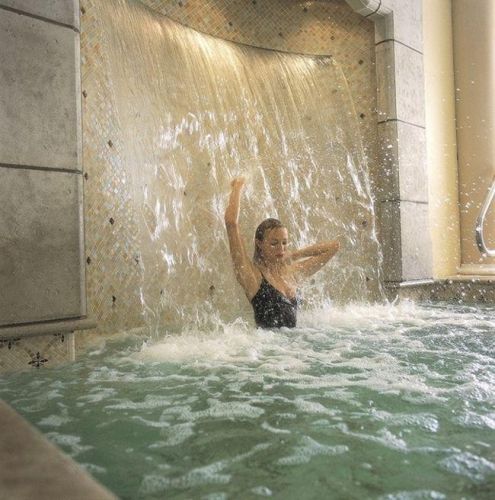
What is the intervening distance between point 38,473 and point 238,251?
260cm

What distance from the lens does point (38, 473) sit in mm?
1384

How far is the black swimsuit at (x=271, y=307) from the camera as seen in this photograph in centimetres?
400

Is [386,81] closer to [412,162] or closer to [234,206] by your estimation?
[412,162]

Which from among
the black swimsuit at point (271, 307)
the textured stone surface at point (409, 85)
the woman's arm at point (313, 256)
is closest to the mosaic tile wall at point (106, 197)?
the black swimsuit at point (271, 307)

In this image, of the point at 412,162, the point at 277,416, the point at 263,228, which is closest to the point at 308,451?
the point at 277,416

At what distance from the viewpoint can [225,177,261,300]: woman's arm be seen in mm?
3889

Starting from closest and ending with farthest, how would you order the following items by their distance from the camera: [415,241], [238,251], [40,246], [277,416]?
[277,416]
[40,246]
[238,251]
[415,241]

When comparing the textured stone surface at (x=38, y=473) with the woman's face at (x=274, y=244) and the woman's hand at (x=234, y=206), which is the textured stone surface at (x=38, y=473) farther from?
the woman's face at (x=274, y=244)

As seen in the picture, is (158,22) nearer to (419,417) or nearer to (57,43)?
(57,43)

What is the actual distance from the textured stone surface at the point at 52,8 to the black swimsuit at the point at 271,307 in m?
2.12

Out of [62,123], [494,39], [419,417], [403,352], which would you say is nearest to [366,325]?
[403,352]

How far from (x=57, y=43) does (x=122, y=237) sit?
1773 millimetres

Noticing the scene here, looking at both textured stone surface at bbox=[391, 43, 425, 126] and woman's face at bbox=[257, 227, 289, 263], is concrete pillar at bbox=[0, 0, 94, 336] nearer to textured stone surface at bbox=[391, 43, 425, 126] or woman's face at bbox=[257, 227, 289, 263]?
woman's face at bbox=[257, 227, 289, 263]

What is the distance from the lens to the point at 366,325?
4449mm
